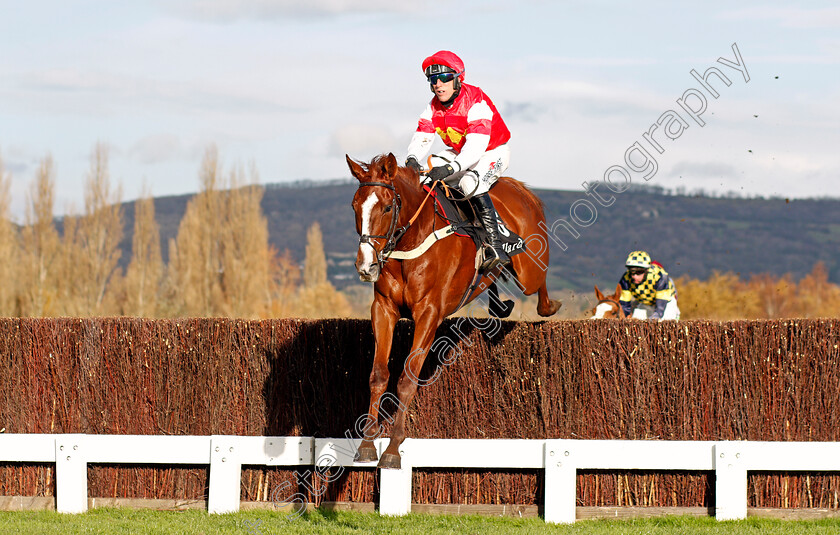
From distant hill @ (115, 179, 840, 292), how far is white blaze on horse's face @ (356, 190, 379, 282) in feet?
301

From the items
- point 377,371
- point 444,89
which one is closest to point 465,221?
point 444,89

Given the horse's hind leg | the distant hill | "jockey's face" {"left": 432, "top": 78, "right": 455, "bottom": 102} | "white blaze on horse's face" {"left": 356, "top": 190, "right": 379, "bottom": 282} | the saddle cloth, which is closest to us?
"white blaze on horse's face" {"left": 356, "top": 190, "right": 379, "bottom": 282}

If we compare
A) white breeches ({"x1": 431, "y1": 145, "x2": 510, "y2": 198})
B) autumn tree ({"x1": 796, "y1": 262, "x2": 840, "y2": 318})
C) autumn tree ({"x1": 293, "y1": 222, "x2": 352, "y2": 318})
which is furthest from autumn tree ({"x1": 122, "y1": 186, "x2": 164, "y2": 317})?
autumn tree ({"x1": 796, "y1": 262, "x2": 840, "y2": 318})

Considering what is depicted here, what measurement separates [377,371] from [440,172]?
5.47 ft

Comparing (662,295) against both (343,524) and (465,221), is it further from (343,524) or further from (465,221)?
(343,524)

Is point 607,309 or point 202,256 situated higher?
point 202,256

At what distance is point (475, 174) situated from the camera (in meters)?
7.04

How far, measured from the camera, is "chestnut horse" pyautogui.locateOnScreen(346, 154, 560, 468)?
5828 millimetres

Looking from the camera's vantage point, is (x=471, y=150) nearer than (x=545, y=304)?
Yes

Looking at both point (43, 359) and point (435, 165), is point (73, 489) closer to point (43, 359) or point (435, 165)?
point (43, 359)

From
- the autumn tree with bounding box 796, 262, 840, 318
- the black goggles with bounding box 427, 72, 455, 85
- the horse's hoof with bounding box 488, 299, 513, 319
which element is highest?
the autumn tree with bounding box 796, 262, 840, 318

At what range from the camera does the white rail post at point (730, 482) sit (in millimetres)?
6734

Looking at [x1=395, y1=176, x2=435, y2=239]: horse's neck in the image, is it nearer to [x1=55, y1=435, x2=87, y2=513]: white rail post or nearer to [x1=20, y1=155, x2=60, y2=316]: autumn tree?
[x1=55, y1=435, x2=87, y2=513]: white rail post

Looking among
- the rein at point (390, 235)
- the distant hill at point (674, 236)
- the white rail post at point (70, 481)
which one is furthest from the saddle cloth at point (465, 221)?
the distant hill at point (674, 236)
